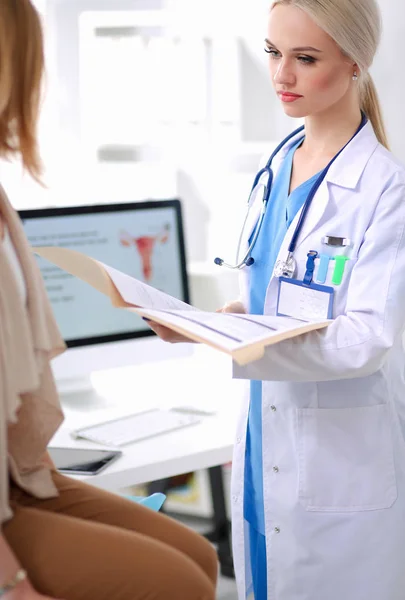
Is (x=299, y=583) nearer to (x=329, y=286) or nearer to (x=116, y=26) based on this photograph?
(x=329, y=286)

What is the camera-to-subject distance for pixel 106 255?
218 cm

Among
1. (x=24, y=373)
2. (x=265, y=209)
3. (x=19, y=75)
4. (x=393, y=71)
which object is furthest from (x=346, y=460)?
(x=393, y=71)

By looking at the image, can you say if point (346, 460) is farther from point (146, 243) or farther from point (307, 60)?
point (146, 243)

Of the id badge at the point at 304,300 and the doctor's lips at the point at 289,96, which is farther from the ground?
the doctor's lips at the point at 289,96

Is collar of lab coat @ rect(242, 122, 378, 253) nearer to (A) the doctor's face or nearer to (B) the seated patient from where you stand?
Answer: (A) the doctor's face

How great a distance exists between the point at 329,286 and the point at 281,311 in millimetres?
111

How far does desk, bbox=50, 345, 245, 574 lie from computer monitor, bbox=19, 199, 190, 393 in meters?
0.10

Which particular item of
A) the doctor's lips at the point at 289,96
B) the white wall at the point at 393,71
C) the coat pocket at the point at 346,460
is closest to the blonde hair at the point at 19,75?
the doctor's lips at the point at 289,96

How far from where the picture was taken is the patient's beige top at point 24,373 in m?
0.91

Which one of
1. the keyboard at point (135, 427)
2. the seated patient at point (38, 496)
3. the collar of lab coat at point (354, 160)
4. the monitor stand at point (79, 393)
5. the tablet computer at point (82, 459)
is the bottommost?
the monitor stand at point (79, 393)

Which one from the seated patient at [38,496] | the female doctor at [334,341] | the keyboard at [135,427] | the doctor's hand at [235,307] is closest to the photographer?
the seated patient at [38,496]

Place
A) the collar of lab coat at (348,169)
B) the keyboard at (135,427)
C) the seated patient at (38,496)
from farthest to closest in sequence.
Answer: the keyboard at (135,427), the collar of lab coat at (348,169), the seated patient at (38,496)

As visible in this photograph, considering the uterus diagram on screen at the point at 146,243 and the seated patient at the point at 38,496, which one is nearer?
the seated patient at the point at 38,496

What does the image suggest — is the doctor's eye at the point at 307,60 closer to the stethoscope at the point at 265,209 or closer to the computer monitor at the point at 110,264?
the stethoscope at the point at 265,209
